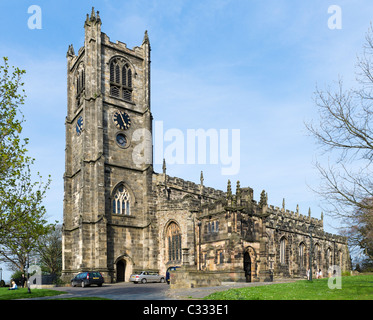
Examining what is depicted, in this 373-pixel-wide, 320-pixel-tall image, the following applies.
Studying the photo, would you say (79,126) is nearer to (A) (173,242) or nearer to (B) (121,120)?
(B) (121,120)

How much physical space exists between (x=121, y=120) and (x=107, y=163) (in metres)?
5.05

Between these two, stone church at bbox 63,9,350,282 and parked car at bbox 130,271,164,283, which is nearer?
stone church at bbox 63,9,350,282

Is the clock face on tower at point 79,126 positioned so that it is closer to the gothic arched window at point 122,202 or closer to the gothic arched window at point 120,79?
the gothic arched window at point 120,79

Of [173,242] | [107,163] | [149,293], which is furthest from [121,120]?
[149,293]

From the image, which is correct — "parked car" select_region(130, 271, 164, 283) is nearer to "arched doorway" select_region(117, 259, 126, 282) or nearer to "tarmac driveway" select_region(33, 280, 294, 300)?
"arched doorway" select_region(117, 259, 126, 282)

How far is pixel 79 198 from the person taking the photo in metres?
37.2

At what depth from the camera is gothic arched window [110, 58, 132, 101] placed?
1622 inches

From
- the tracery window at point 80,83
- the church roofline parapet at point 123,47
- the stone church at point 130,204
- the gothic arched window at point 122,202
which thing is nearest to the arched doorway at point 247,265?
the stone church at point 130,204

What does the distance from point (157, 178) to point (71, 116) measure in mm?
11600

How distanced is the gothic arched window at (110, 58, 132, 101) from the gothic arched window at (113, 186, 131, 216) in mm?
9935

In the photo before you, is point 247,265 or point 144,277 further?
point 144,277

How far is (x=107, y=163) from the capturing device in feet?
124

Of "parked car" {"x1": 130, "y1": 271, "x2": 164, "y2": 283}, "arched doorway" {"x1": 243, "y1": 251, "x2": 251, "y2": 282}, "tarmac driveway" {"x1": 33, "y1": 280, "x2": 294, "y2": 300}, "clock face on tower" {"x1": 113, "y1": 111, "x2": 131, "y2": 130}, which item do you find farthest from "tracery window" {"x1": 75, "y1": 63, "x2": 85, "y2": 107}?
"tarmac driveway" {"x1": 33, "y1": 280, "x2": 294, "y2": 300}
